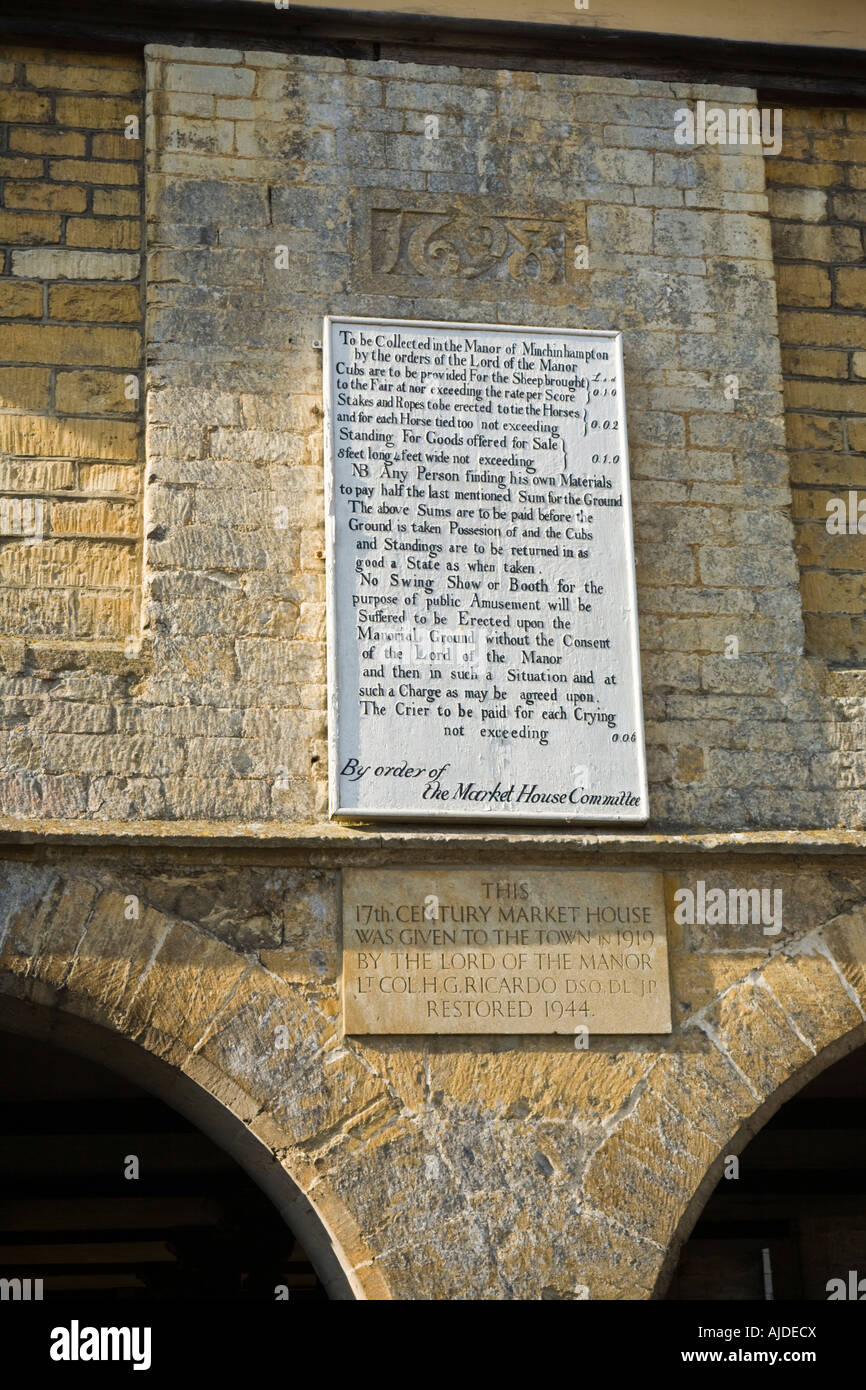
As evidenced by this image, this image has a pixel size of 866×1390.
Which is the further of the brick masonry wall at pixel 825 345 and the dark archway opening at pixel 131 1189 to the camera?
the dark archway opening at pixel 131 1189

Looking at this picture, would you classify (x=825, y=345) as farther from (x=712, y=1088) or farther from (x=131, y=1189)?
(x=131, y=1189)

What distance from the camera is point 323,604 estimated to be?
5.17 meters

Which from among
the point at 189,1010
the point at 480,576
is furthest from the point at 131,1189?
the point at 480,576

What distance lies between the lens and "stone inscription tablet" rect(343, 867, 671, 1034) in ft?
15.6

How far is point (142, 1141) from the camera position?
6.70 m

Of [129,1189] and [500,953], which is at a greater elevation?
[500,953]

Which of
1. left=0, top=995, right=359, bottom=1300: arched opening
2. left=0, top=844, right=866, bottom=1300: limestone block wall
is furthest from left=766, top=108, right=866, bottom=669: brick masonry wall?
left=0, top=995, right=359, bottom=1300: arched opening

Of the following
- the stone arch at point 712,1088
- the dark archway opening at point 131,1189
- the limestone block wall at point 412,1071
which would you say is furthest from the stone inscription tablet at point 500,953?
the dark archway opening at point 131,1189

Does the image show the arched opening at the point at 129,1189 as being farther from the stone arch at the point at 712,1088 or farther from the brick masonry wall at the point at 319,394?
the stone arch at the point at 712,1088

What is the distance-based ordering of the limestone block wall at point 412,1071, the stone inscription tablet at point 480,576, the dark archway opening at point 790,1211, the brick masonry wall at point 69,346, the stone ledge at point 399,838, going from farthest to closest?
the dark archway opening at point 790,1211 → the brick masonry wall at point 69,346 → the stone inscription tablet at point 480,576 → the stone ledge at point 399,838 → the limestone block wall at point 412,1071

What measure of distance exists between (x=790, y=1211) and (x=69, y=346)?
417cm

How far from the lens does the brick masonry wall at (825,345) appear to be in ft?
18.3

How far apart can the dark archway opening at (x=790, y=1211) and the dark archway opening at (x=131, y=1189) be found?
1.52 metres
